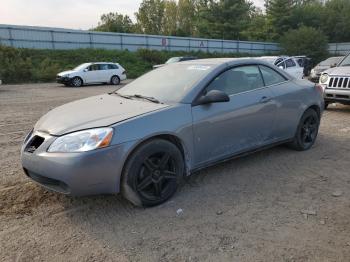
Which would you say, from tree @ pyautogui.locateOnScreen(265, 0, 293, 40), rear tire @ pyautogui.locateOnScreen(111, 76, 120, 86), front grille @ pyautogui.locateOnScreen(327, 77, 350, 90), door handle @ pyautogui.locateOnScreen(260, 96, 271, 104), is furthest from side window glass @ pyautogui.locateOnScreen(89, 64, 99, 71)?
tree @ pyautogui.locateOnScreen(265, 0, 293, 40)

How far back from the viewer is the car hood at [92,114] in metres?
3.49

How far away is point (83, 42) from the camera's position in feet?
110

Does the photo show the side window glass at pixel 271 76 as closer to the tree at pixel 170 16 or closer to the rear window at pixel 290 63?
the rear window at pixel 290 63

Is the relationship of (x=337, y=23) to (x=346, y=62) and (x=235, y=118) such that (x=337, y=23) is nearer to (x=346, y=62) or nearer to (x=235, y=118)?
(x=346, y=62)

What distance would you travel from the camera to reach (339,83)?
28.2 ft

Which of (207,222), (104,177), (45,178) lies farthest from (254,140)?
(45,178)

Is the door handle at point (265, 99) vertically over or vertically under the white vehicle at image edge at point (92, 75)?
over

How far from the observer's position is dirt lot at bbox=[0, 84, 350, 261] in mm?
2926

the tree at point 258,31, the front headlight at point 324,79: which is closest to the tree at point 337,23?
the tree at point 258,31

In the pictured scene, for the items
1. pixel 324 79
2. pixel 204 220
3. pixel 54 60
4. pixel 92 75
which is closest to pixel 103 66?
pixel 92 75

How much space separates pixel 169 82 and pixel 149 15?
68.8 m

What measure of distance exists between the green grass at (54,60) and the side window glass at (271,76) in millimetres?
22101

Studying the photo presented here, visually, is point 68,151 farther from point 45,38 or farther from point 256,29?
point 256,29

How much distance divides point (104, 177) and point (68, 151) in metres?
0.41
